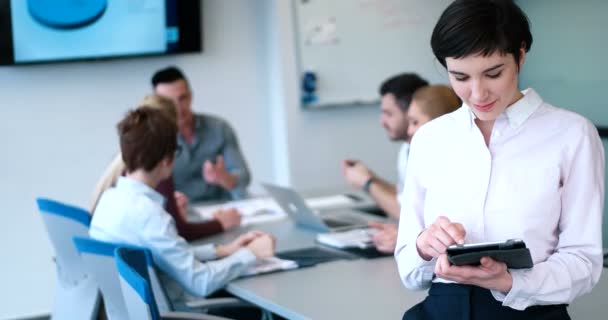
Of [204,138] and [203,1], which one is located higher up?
[203,1]

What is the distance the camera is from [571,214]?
1911 millimetres

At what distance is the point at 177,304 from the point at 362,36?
11.3 feet

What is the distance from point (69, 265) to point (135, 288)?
1.39 metres

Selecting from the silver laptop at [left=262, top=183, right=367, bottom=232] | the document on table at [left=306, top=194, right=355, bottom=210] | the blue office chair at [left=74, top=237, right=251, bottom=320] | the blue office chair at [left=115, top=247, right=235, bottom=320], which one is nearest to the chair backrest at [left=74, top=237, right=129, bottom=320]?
the blue office chair at [left=74, top=237, right=251, bottom=320]

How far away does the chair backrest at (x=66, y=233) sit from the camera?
143 inches

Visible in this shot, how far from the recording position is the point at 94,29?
5.61 metres

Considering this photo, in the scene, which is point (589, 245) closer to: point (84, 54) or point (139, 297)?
point (139, 297)

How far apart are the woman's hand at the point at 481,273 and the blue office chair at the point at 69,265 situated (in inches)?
78.9

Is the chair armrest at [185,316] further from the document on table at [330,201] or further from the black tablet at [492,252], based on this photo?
the document on table at [330,201]

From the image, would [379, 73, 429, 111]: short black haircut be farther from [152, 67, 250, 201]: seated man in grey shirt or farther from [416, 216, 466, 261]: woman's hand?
[416, 216, 466, 261]: woman's hand

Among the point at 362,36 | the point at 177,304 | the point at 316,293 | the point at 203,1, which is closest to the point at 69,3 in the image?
the point at 203,1

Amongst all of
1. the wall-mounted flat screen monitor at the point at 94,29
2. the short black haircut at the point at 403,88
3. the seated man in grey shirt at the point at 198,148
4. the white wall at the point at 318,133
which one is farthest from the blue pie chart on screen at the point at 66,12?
the short black haircut at the point at 403,88

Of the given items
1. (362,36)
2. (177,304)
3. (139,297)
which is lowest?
(177,304)

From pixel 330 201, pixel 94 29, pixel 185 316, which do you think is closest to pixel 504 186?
pixel 185 316
